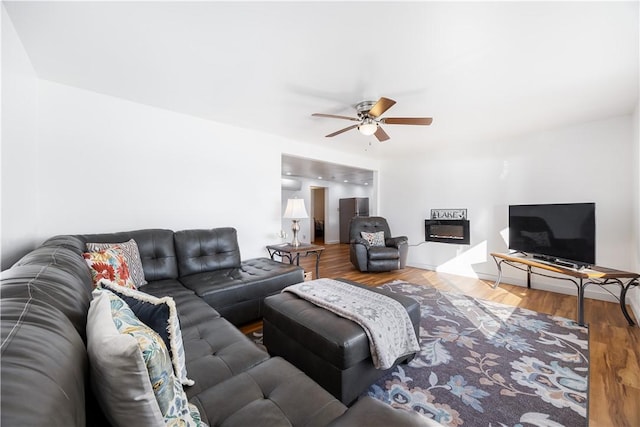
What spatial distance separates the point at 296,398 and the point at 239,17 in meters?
2.05

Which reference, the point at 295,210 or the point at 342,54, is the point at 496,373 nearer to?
the point at 342,54

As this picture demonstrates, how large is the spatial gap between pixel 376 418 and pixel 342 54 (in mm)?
2135

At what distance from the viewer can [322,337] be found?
1.53 meters

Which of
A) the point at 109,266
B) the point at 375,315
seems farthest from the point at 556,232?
the point at 109,266

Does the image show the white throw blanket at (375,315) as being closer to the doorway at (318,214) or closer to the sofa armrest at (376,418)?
the sofa armrest at (376,418)

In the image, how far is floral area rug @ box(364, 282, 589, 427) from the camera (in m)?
1.48

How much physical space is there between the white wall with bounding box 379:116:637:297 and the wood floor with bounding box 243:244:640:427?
1.32ft

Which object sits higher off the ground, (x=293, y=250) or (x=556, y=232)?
(x=556, y=232)

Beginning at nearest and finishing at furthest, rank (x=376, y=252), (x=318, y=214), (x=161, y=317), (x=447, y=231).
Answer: (x=161, y=317)
(x=376, y=252)
(x=447, y=231)
(x=318, y=214)

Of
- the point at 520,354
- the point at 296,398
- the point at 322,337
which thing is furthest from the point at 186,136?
the point at 520,354

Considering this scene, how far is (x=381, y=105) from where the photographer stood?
2.24 m

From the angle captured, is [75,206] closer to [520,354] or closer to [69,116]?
[69,116]

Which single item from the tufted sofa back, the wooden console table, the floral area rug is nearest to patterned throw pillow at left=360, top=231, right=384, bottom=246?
the wooden console table

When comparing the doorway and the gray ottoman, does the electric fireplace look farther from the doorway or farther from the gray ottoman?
the doorway
